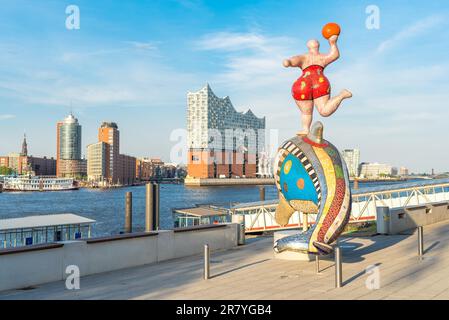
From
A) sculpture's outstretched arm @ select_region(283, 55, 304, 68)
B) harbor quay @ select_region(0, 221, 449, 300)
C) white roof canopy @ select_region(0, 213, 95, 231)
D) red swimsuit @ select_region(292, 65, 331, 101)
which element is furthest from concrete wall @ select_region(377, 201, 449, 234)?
white roof canopy @ select_region(0, 213, 95, 231)

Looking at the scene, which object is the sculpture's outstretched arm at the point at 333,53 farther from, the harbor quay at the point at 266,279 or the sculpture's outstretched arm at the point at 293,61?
the harbor quay at the point at 266,279

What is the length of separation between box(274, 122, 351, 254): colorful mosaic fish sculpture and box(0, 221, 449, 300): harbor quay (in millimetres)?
712

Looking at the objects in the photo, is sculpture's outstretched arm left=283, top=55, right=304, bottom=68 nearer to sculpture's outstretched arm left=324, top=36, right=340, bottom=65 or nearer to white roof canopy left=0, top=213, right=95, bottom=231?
sculpture's outstretched arm left=324, top=36, right=340, bottom=65

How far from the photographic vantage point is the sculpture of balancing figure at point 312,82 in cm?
1248

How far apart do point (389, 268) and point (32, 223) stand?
17.6 metres

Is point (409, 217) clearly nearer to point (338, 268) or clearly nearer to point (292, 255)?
point (292, 255)

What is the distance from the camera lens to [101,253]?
11.9 metres

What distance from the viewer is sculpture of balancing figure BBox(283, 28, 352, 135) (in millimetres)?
12484

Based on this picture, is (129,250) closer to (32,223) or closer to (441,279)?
(441,279)

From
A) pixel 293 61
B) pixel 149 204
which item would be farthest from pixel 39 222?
pixel 293 61

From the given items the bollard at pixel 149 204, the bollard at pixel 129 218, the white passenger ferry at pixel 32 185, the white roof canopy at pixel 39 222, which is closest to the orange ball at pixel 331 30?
the bollard at pixel 149 204

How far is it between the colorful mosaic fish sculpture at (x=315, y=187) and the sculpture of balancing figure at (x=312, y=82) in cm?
56

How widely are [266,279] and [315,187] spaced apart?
2551 mm
